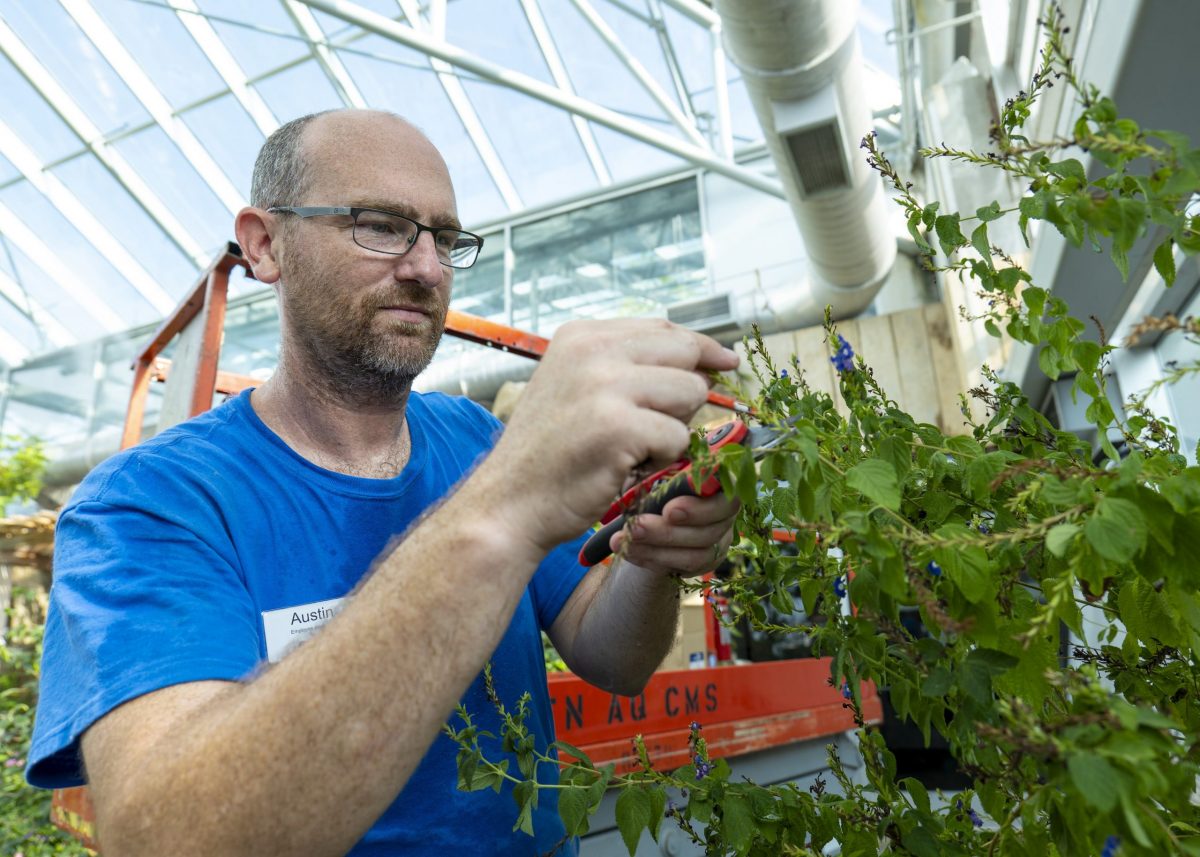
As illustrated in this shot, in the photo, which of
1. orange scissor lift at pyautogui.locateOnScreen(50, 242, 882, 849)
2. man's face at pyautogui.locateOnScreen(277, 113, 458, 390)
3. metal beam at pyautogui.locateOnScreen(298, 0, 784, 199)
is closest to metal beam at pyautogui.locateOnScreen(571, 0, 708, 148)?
metal beam at pyautogui.locateOnScreen(298, 0, 784, 199)

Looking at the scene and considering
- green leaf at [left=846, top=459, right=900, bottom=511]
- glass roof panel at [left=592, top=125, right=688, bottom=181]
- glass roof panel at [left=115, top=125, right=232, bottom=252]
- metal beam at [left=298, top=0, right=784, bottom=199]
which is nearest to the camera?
green leaf at [left=846, top=459, right=900, bottom=511]

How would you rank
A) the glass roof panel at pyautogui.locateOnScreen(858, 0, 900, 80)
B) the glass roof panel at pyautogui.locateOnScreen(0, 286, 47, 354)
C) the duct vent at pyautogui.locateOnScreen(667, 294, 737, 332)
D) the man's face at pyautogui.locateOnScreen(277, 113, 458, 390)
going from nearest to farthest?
the man's face at pyautogui.locateOnScreen(277, 113, 458, 390) < the glass roof panel at pyautogui.locateOnScreen(858, 0, 900, 80) < the duct vent at pyautogui.locateOnScreen(667, 294, 737, 332) < the glass roof panel at pyautogui.locateOnScreen(0, 286, 47, 354)

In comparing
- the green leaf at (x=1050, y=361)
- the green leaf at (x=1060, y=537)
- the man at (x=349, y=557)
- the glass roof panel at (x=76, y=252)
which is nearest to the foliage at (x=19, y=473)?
the glass roof panel at (x=76, y=252)

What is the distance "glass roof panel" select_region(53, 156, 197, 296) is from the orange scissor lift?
897cm

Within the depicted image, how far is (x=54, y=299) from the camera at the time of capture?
12.3 m

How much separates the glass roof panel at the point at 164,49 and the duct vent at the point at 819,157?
7.39m

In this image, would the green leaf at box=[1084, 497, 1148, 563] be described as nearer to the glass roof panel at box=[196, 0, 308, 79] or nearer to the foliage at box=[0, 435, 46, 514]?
the foliage at box=[0, 435, 46, 514]

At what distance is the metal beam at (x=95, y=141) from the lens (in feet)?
30.6

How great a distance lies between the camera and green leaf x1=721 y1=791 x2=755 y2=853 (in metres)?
0.76

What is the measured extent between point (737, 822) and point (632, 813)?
12 cm

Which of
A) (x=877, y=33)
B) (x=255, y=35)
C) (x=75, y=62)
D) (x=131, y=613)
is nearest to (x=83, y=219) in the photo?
(x=75, y=62)

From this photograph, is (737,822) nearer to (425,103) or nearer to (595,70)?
(595,70)

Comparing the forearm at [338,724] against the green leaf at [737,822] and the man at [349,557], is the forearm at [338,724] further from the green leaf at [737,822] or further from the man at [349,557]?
the green leaf at [737,822]

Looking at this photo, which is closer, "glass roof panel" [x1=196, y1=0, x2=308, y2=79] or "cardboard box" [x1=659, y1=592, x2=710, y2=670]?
"cardboard box" [x1=659, y1=592, x2=710, y2=670]
